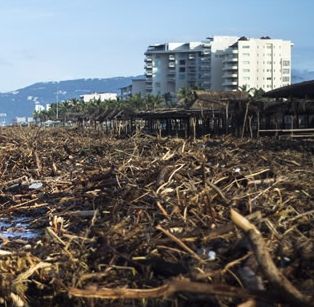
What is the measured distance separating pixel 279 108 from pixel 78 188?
23.0m

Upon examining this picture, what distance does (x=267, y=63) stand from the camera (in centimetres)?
15188

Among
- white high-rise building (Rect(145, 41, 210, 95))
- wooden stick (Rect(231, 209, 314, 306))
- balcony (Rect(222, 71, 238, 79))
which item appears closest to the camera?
wooden stick (Rect(231, 209, 314, 306))

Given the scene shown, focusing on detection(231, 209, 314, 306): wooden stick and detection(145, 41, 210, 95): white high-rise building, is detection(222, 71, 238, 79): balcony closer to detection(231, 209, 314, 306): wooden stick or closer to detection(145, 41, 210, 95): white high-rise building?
detection(145, 41, 210, 95): white high-rise building

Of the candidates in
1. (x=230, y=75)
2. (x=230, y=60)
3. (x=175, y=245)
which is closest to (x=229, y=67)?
(x=230, y=60)

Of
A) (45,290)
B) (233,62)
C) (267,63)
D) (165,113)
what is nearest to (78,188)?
(45,290)

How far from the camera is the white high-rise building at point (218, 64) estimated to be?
144 metres

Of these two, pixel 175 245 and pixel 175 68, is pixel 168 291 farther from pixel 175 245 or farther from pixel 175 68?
pixel 175 68

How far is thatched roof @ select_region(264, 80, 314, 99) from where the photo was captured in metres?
32.5

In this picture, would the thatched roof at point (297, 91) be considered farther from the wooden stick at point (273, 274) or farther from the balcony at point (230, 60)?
the balcony at point (230, 60)

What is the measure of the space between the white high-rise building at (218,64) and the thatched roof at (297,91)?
104273 millimetres

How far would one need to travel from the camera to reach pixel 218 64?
148000 millimetres

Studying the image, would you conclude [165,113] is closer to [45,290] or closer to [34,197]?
[34,197]

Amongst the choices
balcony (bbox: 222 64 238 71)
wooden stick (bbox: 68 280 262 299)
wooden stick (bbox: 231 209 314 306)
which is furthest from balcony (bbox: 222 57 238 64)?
wooden stick (bbox: 231 209 314 306)

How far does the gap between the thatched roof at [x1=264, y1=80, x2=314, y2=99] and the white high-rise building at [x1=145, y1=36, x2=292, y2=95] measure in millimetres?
104273
